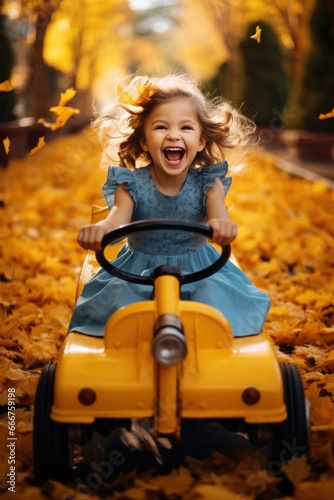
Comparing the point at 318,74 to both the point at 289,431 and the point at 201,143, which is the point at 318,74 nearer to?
the point at 201,143

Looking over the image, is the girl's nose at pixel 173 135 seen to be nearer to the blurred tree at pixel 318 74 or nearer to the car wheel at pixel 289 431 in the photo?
the car wheel at pixel 289 431

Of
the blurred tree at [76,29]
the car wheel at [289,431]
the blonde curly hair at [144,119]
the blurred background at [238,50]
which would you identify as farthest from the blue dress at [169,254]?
the blurred tree at [76,29]

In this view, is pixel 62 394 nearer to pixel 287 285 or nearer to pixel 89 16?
pixel 287 285

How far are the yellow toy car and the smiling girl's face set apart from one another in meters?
0.60

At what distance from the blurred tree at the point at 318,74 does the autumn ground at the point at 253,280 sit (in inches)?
156

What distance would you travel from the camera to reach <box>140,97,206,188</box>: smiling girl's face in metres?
3.00

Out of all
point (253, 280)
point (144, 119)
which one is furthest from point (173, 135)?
point (253, 280)

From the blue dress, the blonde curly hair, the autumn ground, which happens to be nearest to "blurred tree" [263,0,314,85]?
the autumn ground

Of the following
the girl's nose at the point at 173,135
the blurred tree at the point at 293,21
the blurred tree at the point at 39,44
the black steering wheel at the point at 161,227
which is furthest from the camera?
the blurred tree at the point at 293,21

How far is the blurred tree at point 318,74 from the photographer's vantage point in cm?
1349

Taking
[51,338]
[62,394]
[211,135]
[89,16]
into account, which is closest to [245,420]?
[62,394]

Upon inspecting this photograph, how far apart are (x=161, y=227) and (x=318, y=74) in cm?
1228

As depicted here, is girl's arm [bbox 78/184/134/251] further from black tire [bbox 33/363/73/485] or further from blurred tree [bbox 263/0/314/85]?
blurred tree [bbox 263/0/314/85]

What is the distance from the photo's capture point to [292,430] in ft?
7.80
